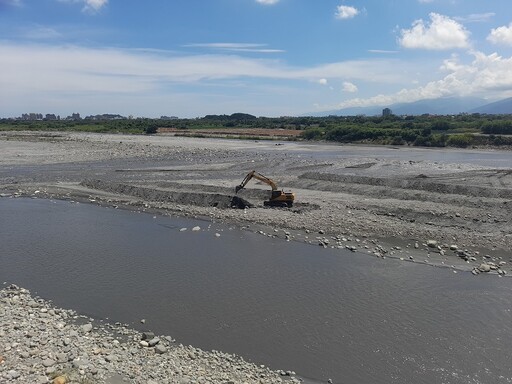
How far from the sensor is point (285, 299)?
12.6m

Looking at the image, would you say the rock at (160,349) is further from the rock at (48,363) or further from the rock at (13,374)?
the rock at (13,374)

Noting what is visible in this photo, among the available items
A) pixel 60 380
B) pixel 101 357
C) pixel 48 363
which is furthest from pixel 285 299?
pixel 60 380

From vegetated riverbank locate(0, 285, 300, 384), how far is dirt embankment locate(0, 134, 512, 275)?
8.99 metres

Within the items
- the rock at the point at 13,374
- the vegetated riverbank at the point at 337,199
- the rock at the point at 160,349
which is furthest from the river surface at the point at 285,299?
the rock at the point at 13,374

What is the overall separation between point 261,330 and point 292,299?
2074 mm

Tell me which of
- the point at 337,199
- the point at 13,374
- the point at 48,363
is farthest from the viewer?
the point at 337,199

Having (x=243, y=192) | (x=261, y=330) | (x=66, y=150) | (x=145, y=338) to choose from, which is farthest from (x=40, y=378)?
(x=66, y=150)

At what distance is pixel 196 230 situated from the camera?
19.9 meters

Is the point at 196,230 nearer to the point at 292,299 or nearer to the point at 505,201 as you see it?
the point at 292,299

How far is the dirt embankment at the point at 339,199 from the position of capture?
57.9 ft

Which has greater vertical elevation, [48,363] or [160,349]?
[48,363]

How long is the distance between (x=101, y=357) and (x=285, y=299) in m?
5.32

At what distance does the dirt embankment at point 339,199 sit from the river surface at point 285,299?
1.86 meters

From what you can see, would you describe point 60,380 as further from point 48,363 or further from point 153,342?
A: point 153,342
